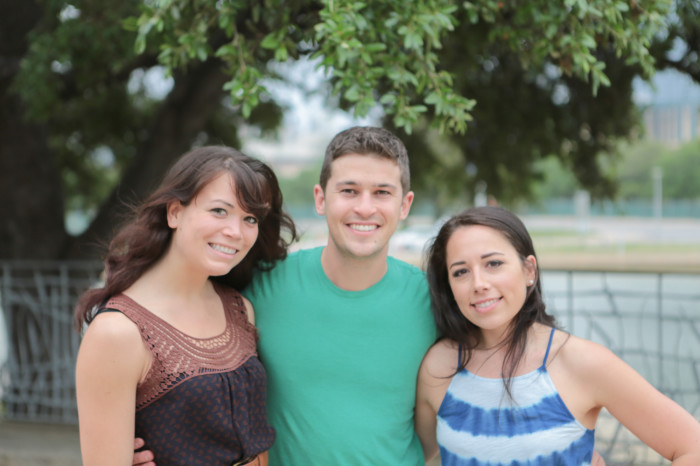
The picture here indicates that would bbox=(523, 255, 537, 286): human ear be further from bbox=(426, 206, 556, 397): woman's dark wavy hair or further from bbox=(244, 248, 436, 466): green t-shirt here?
bbox=(244, 248, 436, 466): green t-shirt

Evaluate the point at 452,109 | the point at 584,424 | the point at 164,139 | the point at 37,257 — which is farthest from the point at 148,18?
the point at 37,257

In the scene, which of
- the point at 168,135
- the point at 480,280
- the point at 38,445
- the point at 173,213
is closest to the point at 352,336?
the point at 480,280

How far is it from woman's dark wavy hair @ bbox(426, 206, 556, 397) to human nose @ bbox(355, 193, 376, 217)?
300 mm

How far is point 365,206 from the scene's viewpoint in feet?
7.83

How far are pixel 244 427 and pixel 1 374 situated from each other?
4674mm

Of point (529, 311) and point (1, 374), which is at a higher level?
point (529, 311)

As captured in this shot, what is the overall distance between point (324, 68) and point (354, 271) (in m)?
0.95

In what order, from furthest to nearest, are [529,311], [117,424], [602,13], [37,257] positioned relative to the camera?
[37,257], [602,13], [529,311], [117,424]

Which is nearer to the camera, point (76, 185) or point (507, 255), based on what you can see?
point (507, 255)

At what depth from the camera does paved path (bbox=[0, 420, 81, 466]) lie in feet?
15.8

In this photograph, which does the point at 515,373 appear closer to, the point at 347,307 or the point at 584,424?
the point at 584,424

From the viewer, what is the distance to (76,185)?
33.3 ft

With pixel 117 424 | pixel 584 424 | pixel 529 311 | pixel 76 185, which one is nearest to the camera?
pixel 117 424

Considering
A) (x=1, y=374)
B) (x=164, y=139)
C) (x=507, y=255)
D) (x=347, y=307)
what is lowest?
(x=1, y=374)
